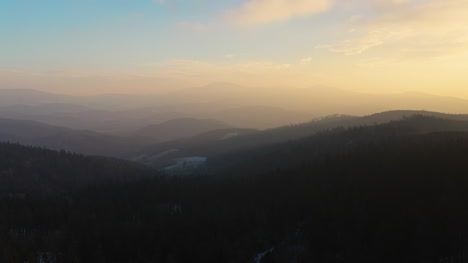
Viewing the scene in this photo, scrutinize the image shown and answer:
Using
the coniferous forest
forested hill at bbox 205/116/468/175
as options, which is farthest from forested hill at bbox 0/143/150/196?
forested hill at bbox 205/116/468/175

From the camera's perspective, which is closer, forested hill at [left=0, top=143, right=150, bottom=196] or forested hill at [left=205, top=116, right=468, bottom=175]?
forested hill at [left=205, top=116, right=468, bottom=175]

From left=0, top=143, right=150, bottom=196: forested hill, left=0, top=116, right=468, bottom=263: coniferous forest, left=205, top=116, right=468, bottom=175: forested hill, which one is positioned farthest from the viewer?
left=0, top=143, right=150, bottom=196: forested hill

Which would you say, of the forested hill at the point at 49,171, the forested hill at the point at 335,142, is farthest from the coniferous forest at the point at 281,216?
the forested hill at the point at 49,171

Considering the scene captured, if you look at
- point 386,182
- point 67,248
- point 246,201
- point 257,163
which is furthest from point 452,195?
point 257,163

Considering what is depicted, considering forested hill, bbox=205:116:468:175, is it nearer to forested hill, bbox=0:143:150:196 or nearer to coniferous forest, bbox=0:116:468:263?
coniferous forest, bbox=0:116:468:263

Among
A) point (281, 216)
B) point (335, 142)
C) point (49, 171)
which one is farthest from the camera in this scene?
point (49, 171)

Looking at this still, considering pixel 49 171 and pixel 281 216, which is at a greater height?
pixel 49 171

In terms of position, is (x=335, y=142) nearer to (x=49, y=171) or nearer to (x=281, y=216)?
(x=281, y=216)

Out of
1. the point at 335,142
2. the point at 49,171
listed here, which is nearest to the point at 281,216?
the point at 335,142
